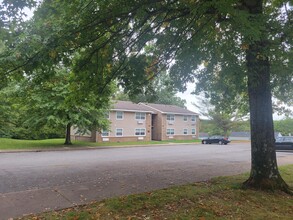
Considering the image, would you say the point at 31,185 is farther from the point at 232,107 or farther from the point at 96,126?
the point at 96,126

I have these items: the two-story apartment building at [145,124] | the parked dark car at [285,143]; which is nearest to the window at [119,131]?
the two-story apartment building at [145,124]

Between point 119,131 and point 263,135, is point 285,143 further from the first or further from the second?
point 119,131

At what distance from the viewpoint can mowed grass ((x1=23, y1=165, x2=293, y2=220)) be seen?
5.33 meters

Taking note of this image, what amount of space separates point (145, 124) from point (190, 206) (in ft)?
102

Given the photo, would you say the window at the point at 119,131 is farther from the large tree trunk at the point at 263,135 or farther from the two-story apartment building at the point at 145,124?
the large tree trunk at the point at 263,135

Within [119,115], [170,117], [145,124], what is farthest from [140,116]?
[170,117]

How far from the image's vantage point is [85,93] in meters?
9.52

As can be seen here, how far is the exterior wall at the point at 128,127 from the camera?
3278 centimetres

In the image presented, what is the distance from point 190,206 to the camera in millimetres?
5926

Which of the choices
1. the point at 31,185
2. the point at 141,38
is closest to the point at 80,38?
the point at 141,38

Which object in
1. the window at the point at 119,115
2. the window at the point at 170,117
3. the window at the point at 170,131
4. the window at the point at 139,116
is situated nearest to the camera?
the window at the point at 119,115

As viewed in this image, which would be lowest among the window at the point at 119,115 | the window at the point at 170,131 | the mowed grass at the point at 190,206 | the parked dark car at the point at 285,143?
the mowed grass at the point at 190,206

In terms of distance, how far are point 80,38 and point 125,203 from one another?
4507 millimetres

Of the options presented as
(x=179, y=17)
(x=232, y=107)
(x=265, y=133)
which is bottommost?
(x=265, y=133)
